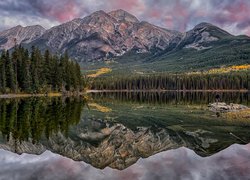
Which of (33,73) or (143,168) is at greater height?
(33,73)

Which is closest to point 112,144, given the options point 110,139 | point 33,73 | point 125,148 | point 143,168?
point 125,148

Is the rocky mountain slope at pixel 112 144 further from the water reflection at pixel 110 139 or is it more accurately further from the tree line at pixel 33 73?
the tree line at pixel 33 73

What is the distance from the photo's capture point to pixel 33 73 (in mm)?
121500

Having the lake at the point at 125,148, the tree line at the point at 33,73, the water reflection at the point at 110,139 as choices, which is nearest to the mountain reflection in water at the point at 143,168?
the lake at the point at 125,148

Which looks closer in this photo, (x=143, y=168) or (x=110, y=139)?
(x=143, y=168)

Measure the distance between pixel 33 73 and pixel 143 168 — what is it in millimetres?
107350

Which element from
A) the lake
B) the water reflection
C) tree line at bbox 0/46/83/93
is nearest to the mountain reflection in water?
the lake

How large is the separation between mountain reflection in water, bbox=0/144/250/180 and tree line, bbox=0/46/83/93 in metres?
94.9

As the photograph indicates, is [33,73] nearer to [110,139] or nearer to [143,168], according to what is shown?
[110,139]

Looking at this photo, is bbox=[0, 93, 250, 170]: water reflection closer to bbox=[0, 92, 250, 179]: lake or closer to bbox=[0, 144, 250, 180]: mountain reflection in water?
bbox=[0, 92, 250, 179]: lake

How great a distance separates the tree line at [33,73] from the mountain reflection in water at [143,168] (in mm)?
94877

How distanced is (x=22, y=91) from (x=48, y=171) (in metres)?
105

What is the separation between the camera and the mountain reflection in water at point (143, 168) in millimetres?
18156

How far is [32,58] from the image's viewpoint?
128125mm
